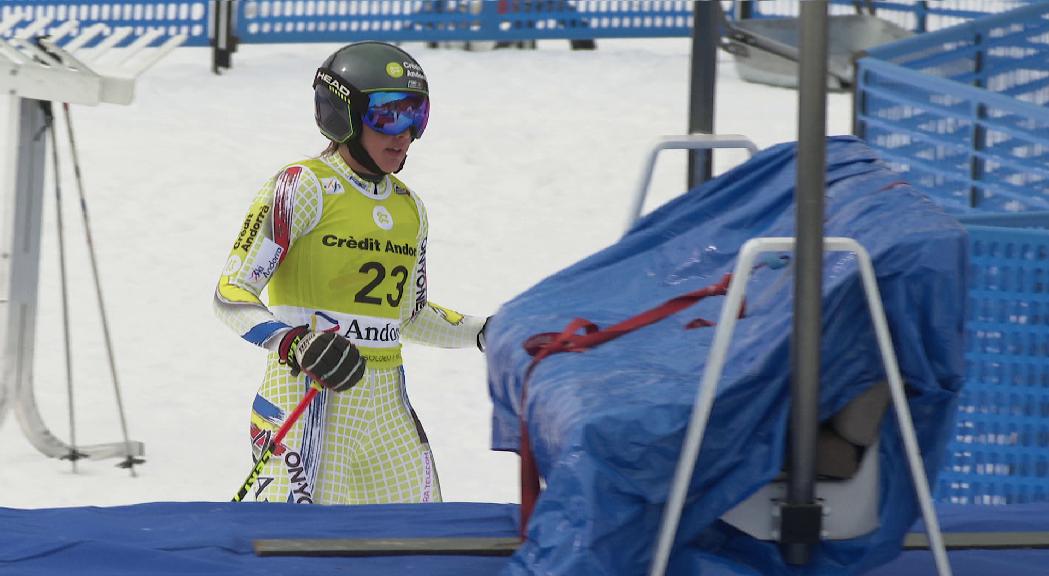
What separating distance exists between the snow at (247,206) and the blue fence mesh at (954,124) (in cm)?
153

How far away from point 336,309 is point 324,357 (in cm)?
43

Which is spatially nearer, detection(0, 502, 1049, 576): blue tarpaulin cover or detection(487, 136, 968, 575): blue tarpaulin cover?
detection(487, 136, 968, 575): blue tarpaulin cover

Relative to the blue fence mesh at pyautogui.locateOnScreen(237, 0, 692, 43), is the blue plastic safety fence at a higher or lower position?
lower

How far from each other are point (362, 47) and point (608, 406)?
6.73 ft

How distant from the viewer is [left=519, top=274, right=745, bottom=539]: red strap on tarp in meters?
3.75

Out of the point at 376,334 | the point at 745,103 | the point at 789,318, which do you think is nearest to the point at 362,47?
the point at 376,334

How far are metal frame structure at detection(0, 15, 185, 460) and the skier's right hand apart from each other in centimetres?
268

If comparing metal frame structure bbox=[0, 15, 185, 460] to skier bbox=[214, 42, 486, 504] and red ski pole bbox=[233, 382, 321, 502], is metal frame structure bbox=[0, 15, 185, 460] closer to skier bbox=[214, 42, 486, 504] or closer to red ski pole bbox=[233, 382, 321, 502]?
skier bbox=[214, 42, 486, 504]

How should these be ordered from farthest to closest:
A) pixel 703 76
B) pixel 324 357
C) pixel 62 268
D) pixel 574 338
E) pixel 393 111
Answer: pixel 62 268, pixel 703 76, pixel 393 111, pixel 324 357, pixel 574 338

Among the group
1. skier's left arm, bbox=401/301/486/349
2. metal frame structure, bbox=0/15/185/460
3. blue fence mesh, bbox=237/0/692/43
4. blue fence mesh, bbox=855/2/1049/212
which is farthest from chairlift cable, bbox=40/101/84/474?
blue fence mesh, bbox=237/0/692/43

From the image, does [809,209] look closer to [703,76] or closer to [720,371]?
[720,371]

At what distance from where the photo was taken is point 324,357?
4.71 meters

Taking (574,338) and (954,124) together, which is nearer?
(574,338)

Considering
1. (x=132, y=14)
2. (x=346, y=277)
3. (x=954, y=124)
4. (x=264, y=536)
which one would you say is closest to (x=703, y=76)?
(x=346, y=277)
